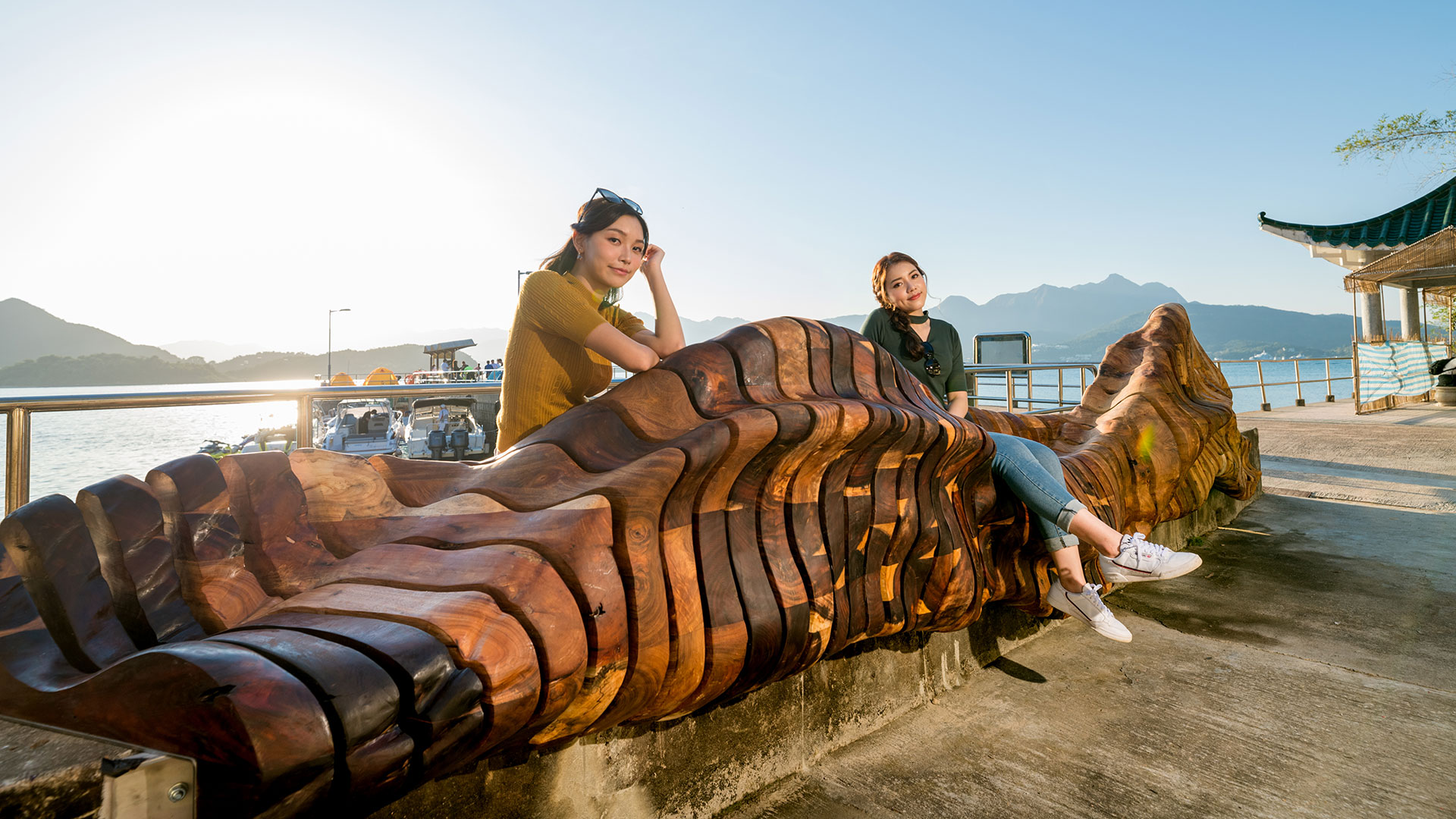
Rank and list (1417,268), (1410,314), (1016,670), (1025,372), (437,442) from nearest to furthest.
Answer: (1016,670) < (1025,372) < (1417,268) < (437,442) < (1410,314)

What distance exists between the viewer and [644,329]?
217 centimetres

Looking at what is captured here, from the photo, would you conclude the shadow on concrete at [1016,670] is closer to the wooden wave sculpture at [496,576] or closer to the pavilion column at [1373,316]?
the wooden wave sculpture at [496,576]

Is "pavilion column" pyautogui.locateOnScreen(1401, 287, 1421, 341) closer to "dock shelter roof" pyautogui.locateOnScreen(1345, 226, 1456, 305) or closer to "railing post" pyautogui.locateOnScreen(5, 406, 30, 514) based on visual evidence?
"dock shelter roof" pyautogui.locateOnScreen(1345, 226, 1456, 305)

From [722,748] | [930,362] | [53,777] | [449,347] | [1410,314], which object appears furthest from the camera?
[449,347]

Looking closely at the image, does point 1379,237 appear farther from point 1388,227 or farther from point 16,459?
point 16,459

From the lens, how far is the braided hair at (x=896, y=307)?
3164 millimetres

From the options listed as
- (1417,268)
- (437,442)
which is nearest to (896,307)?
(437,442)

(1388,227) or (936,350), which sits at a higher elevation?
(1388,227)

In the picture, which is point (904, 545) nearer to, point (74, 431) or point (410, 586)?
point (410, 586)

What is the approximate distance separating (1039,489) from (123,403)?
3.02 metres

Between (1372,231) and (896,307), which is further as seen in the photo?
(1372,231)

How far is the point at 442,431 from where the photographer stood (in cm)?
1227

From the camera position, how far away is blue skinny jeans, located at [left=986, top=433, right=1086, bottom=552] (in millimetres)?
2312

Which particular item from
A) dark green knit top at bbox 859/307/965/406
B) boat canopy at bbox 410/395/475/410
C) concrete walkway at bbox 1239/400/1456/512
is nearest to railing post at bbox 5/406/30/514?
dark green knit top at bbox 859/307/965/406
